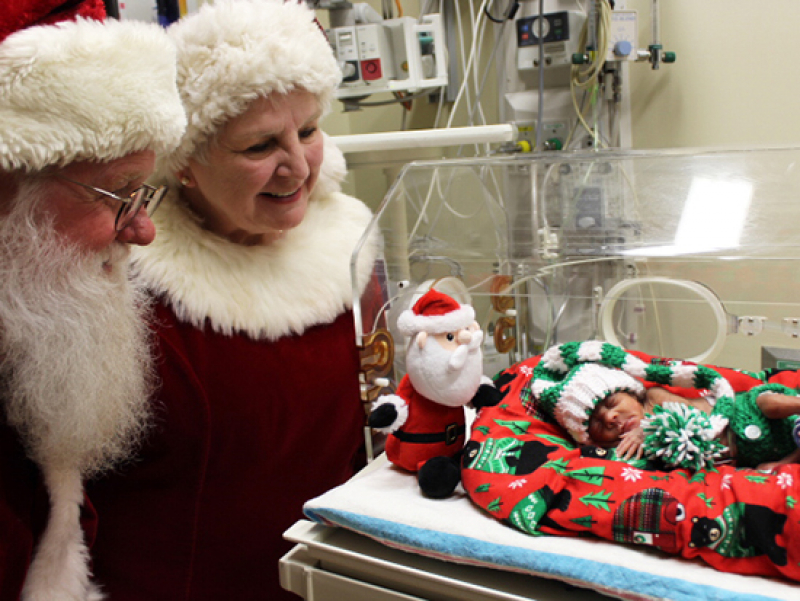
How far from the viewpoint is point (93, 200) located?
2.98 feet

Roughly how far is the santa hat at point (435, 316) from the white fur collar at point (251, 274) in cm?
24

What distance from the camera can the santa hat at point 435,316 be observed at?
102 centimetres

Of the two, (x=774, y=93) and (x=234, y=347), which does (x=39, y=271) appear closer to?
(x=234, y=347)

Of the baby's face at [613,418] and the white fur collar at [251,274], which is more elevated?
the white fur collar at [251,274]

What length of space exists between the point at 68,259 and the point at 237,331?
0.35m

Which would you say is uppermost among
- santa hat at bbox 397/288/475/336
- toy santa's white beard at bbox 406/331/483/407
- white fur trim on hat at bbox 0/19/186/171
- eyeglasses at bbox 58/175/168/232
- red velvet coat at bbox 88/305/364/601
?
white fur trim on hat at bbox 0/19/186/171

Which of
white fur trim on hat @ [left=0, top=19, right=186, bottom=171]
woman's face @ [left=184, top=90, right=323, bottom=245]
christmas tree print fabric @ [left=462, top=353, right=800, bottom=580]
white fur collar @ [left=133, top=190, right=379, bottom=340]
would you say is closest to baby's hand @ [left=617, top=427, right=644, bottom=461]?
christmas tree print fabric @ [left=462, top=353, right=800, bottom=580]

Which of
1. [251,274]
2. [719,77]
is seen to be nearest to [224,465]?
[251,274]

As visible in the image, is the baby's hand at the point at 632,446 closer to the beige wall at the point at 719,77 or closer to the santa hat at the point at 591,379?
the santa hat at the point at 591,379

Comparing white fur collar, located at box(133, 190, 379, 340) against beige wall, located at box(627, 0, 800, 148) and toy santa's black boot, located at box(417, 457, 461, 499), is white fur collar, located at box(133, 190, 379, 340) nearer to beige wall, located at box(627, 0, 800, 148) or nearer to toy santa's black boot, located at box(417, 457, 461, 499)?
toy santa's black boot, located at box(417, 457, 461, 499)

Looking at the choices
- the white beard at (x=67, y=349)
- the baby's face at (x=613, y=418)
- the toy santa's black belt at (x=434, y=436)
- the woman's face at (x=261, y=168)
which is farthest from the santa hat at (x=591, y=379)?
the white beard at (x=67, y=349)

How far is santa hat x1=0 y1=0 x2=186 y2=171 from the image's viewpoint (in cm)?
79

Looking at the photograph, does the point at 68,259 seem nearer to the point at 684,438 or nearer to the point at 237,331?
the point at 237,331

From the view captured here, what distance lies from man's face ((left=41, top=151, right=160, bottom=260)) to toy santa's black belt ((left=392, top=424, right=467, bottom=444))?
1.61 feet
